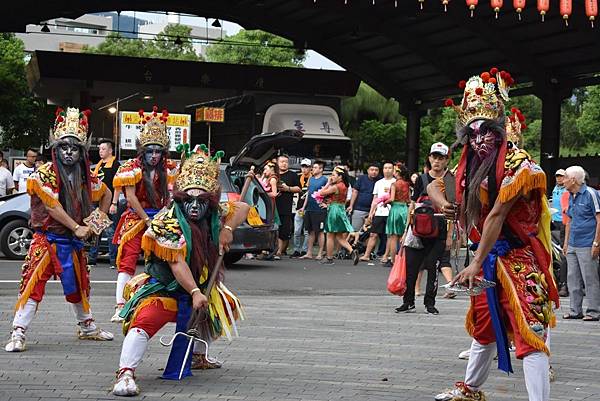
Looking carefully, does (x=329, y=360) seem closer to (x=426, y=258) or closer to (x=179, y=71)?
(x=426, y=258)

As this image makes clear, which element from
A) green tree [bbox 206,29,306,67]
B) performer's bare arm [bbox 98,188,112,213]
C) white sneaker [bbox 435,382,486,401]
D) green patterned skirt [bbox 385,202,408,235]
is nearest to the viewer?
white sneaker [bbox 435,382,486,401]

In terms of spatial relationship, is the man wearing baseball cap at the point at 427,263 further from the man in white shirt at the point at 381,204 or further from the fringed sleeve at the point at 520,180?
the man in white shirt at the point at 381,204

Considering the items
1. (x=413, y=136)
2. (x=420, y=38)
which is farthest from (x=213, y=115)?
(x=413, y=136)

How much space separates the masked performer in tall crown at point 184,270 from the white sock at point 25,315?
60.2 inches

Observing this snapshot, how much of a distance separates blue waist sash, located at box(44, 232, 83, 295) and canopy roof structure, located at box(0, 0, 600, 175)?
18273 millimetres

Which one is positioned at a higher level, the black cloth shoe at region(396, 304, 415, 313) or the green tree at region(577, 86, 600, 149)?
the green tree at region(577, 86, 600, 149)

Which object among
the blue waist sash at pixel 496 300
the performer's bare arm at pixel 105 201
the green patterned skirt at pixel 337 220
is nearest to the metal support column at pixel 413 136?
the green patterned skirt at pixel 337 220

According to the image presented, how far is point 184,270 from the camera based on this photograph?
7504 mm

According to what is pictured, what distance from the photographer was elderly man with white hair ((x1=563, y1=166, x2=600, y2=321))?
1223 cm

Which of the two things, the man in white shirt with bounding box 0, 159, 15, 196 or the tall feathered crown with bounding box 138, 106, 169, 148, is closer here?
the tall feathered crown with bounding box 138, 106, 169, 148

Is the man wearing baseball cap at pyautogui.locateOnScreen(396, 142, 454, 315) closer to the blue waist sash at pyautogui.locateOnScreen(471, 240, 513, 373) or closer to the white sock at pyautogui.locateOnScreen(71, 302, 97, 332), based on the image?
the white sock at pyautogui.locateOnScreen(71, 302, 97, 332)

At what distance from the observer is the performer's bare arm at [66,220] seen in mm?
9242

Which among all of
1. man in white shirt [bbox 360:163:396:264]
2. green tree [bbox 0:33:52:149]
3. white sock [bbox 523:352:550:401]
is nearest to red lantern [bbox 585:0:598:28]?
man in white shirt [bbox 360:163:396:264]

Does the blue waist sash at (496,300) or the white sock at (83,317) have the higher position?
the blue waist sash at (496,300)
